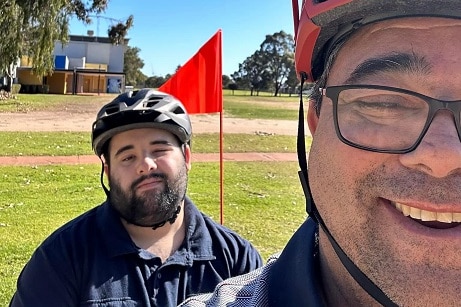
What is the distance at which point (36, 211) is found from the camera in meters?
7.53

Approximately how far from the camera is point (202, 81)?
200 inches

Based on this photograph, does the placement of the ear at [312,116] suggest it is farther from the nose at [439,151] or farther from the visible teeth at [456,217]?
the visible teeth at [456,217]

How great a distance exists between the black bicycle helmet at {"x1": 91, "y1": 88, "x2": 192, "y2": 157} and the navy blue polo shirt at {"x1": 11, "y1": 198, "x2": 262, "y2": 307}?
0.43m

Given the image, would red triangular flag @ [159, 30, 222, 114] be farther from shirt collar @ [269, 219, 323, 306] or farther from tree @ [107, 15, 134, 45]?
tree @ [107, 15, 134, 45]

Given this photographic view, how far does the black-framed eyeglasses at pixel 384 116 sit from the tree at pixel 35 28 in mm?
24534

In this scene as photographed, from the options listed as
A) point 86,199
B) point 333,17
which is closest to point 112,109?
point 333,17

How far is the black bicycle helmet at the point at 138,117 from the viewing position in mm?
2736

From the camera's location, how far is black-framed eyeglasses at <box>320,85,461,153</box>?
117 cm

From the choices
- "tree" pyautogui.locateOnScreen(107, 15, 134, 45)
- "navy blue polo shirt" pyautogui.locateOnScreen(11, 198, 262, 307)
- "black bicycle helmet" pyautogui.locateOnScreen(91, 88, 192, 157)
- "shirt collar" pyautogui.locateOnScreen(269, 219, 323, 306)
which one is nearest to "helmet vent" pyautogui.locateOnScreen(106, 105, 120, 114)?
"black bicycle helmet" pyautogui.locateOnScreen(91, 88, 192, 157)

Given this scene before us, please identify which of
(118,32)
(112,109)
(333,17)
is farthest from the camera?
(118,32)

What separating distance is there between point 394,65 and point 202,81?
155 inches

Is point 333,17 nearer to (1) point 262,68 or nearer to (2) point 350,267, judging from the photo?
(2) point 350,267

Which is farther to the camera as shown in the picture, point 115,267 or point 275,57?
point 275,57

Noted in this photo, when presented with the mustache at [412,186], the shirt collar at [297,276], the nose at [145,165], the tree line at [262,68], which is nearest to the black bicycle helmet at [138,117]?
the nose at [145,165]
